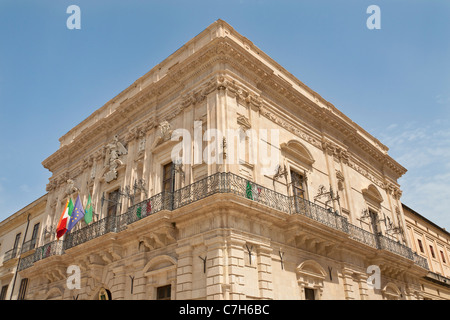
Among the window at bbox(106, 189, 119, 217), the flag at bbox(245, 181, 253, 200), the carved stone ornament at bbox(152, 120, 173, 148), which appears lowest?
the flag at bbox(245, 181, 253, 200)

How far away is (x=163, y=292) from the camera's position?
1132 cm

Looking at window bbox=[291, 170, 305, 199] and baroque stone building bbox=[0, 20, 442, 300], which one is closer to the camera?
baroque stone building bbox=[0, 20, 442, 300]

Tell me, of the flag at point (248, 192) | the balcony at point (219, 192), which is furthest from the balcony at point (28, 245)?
the flag at point (248, 192)

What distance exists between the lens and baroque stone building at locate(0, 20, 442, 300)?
35.2 feet

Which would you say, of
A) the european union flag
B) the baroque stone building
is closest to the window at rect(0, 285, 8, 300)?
the baroque stone building

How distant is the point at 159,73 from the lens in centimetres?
1589

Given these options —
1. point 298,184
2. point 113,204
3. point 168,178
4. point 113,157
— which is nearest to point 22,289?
point 113,204

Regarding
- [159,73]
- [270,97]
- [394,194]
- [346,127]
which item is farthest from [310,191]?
[394,194]

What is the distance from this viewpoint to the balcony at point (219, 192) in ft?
35.9

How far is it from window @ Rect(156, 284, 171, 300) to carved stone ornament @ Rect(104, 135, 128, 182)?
5836mm

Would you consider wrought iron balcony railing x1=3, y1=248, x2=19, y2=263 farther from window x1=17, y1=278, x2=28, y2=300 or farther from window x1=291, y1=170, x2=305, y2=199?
window x1=291, y1=170, x2=305, y2=199

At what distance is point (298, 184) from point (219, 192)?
502 centimetres

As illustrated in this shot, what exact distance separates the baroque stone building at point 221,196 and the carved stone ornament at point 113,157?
0.05 meters

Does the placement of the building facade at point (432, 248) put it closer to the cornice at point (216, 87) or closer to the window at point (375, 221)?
the window at point (375, 221)
